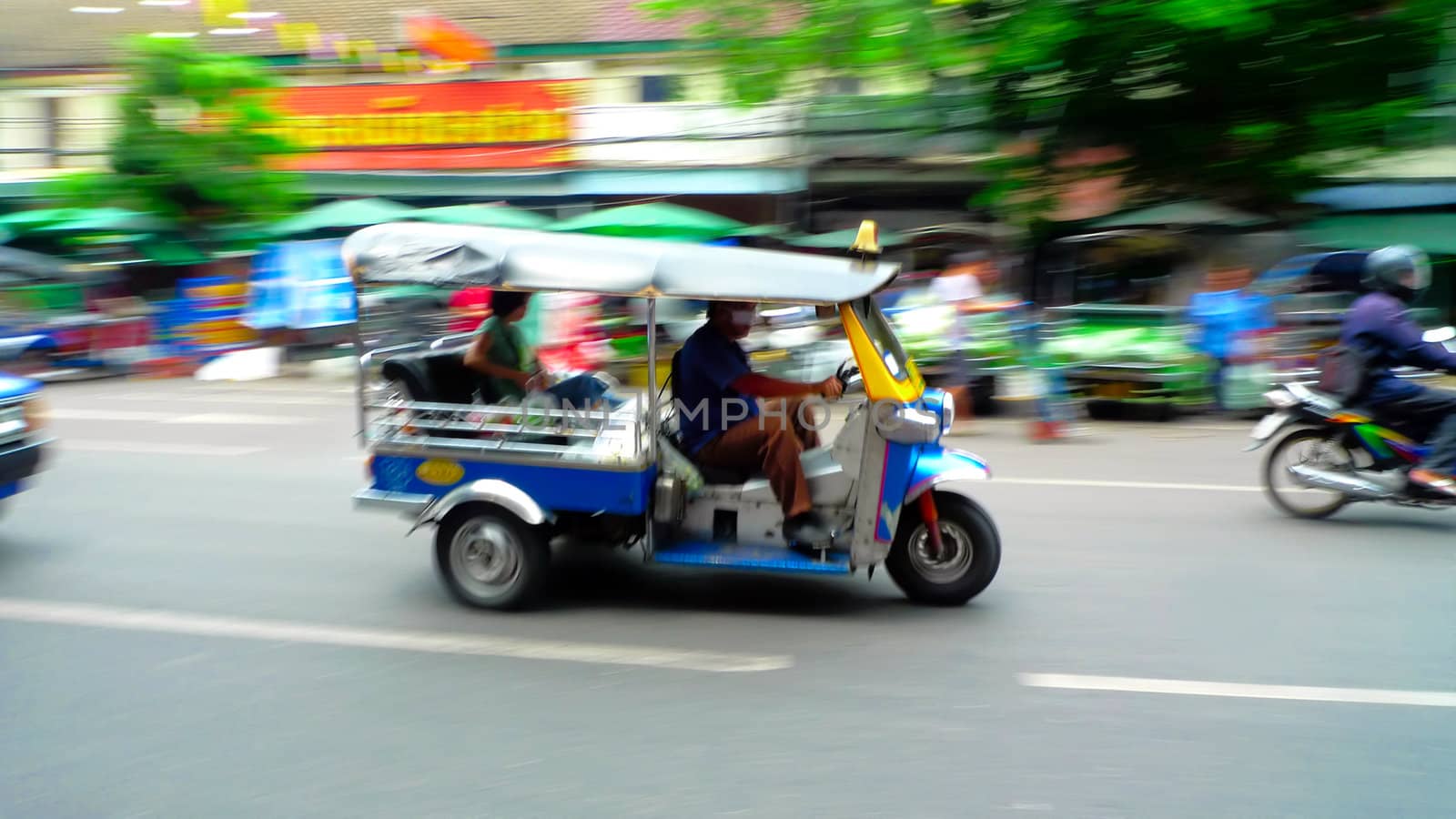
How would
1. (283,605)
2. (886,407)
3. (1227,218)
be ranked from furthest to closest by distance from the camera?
(1227,218), (283,605), (886,407)

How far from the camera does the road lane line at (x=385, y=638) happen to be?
16.7 ft

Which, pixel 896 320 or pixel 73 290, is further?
pixel 73 290

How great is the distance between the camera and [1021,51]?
14.2m

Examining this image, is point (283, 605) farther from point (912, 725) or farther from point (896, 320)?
point (896, 320)

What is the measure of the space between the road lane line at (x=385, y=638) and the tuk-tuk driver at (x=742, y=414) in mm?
837

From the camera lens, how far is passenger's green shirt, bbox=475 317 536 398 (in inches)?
239

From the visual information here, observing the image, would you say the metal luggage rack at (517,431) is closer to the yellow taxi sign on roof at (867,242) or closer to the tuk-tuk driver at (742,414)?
the tuk-tuk driver at (742,414)

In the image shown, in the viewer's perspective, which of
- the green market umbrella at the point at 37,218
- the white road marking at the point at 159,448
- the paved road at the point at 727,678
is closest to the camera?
the paved road at the point at 727,678

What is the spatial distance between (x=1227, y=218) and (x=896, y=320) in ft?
19.1

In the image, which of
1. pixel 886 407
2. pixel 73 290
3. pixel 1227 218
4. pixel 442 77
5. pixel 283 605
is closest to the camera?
pixel 886 407

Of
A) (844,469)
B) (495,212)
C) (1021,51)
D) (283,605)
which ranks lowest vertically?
(283,605)

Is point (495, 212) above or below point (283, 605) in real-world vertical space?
above

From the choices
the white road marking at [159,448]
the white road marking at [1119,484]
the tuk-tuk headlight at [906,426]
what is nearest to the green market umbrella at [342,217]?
the white road marking at [159,448]

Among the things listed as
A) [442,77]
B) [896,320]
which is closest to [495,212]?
[442,77]
